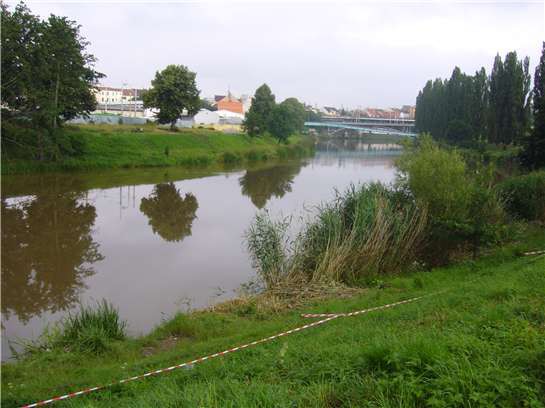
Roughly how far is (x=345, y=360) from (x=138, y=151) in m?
33.7

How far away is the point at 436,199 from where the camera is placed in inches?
460

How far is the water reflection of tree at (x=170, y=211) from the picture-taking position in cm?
1698

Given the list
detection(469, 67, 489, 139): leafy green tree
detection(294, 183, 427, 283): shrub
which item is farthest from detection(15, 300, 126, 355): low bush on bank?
detection(469, 67, 489, 139): leafy green tree

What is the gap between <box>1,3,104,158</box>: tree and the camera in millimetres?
24297

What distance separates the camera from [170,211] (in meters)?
20.7

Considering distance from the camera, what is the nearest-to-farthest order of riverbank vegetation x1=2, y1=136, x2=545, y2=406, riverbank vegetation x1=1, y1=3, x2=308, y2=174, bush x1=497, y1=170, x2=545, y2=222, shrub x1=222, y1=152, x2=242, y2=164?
riverbank vegetation x1=2, y1=136, x2=545, y2=406, bush x1=497, y1=170, x2=545, y2=222, riverbank vegetation x1=1, y1=3, x2=308, y2=174, shrub x1=222, y1=152, x2=242, y2=164

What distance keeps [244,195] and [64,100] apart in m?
13.8

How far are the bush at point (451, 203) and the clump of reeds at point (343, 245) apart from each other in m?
0.41

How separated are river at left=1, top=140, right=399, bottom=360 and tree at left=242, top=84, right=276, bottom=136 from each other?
76.2 feet

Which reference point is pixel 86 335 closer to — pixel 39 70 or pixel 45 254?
pixel 45 254

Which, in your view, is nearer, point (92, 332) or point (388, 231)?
point (92, 332)

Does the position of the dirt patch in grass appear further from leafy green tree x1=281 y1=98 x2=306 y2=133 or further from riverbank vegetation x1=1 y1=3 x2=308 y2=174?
leafy green tree x1=281 y1=98 x2=306 y2=133

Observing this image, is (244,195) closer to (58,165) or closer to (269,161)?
(58,165)

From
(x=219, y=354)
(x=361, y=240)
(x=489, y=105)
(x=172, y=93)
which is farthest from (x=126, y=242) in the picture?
(x=489, y=105)
